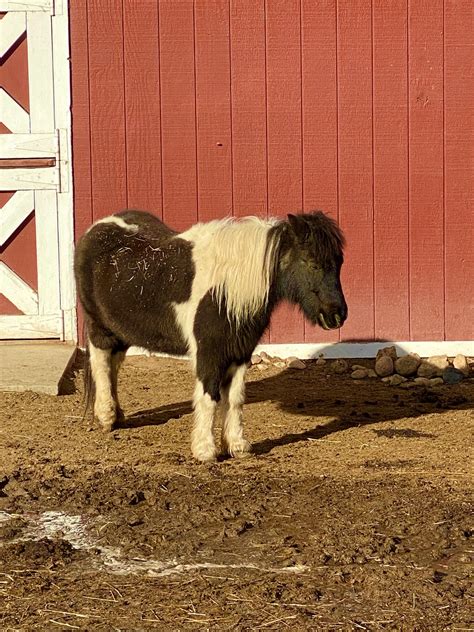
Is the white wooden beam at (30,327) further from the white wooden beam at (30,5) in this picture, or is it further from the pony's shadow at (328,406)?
the white wooden beam at (30,5)

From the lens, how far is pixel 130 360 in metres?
8.59

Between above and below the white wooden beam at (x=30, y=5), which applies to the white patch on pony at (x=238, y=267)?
below

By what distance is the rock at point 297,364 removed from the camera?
8.45m

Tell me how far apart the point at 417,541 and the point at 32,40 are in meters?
5.73

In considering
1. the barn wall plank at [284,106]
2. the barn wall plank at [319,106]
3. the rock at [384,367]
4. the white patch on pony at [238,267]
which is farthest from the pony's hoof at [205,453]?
the barn wall plank at [319,106]

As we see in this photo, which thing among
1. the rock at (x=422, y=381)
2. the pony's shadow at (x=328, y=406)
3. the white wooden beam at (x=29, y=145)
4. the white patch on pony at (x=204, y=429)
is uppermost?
the white wooden beam at (x=29, y=145)

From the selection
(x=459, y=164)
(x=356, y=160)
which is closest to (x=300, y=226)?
(x=356, y=160)

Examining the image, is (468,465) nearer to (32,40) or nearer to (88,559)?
(88,559)

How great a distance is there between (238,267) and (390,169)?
3.28m

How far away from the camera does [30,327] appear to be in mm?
8742

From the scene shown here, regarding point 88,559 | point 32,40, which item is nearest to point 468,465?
point 88,559

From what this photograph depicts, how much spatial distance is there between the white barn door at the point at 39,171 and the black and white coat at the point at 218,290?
2477 mm

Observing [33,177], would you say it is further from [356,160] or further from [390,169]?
[390,169]

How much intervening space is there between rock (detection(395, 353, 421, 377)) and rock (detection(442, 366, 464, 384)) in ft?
0.75
